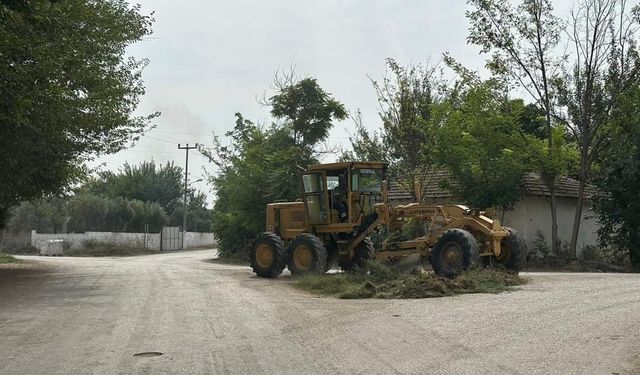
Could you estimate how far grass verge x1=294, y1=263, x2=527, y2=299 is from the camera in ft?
46.6

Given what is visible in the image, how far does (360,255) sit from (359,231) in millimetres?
861

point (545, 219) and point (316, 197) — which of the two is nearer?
point (316, 197)

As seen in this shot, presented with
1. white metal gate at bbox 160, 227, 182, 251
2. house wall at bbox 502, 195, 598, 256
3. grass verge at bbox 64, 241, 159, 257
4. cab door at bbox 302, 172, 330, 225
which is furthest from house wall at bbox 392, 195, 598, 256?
white metal gate at bbox 160, 227, 182, 251

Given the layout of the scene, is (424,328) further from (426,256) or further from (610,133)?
(610,133)

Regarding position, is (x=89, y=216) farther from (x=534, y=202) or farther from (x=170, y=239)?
(x=534, y=202)

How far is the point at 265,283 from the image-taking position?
18.6m

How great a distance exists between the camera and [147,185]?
85562 millimetres

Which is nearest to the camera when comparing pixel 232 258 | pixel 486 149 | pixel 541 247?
pixel 541 247

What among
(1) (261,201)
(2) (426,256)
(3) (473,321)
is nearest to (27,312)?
(3) (473,321)

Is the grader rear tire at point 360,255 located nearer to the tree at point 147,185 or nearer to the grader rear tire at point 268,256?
the grader rear tire at point 268,256

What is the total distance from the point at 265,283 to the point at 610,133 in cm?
1712

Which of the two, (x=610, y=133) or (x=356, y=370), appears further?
(x=610, y=133)

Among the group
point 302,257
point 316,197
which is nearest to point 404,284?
point 302,257

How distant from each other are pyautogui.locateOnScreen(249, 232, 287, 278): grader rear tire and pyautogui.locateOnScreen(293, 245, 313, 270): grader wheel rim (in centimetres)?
75
